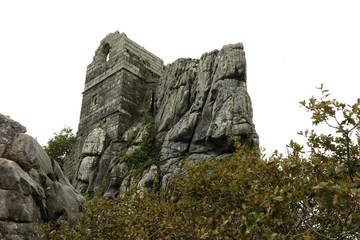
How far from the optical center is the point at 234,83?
23.6 m

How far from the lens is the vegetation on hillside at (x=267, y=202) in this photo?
24.2 feet

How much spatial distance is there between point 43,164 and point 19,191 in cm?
305

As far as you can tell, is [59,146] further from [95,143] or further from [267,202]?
[267,202]

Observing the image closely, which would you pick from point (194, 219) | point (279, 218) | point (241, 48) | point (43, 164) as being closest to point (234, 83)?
point (241, 48)

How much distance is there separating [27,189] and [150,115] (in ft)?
50.8

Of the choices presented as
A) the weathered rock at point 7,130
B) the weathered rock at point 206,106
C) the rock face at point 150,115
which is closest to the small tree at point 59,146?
the rock face at point 150,115

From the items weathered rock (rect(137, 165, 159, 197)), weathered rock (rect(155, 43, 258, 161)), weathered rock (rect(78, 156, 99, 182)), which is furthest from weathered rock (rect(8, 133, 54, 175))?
weathered rock (rect(78, 156, 99, 182))

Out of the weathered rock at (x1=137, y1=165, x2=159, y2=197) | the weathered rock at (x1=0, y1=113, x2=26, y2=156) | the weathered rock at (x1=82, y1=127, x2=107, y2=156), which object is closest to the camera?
the weathered rock at (x1=0, y1=113, x2=26, y2=156)

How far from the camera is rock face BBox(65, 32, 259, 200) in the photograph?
72.9 ft

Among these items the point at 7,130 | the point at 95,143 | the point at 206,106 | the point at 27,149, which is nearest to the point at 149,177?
the point at 206,106

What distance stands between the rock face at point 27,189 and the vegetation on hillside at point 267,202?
2009mm

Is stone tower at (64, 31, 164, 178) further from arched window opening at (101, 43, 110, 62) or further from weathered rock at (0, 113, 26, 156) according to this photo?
weathered rock at (0, 113, 26, 156)

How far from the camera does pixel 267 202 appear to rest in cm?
768

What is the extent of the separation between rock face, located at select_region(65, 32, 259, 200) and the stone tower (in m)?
0.07
